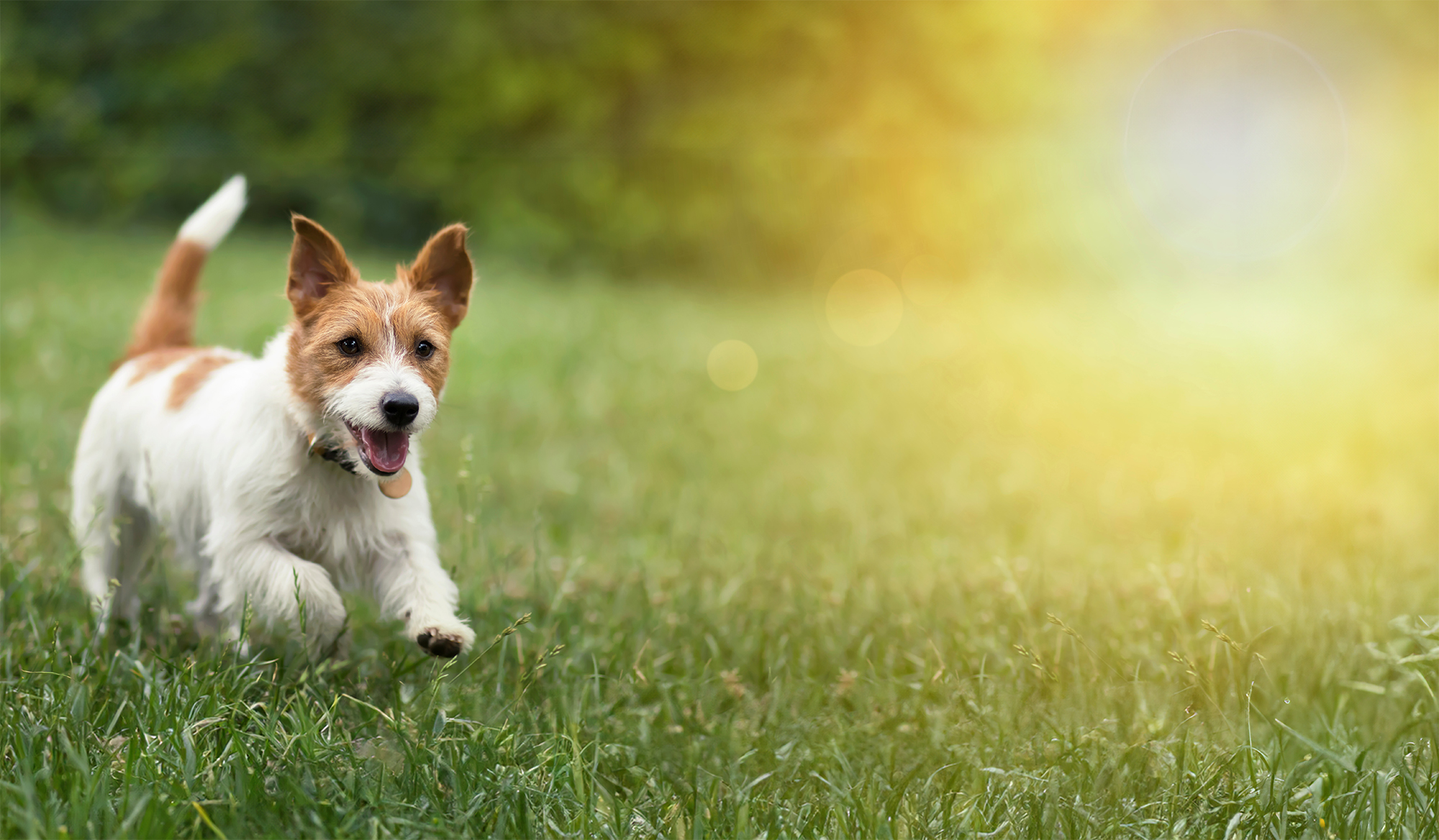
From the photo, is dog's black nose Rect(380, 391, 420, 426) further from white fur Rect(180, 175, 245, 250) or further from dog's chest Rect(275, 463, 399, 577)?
white fur Rect(180, 175, 245, 250)

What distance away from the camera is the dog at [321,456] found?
2.84m

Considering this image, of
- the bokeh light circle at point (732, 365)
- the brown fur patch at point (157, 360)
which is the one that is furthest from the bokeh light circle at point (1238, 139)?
the brown fur patch at point (157, 360)

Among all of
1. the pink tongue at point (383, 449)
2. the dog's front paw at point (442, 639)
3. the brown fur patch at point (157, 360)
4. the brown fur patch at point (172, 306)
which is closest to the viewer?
the dog's front paw at point (442, 639)

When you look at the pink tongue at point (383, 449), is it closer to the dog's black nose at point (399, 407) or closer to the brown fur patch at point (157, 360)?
the dog's black nose at point (399, 407)

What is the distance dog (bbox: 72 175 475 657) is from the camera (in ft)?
9.32

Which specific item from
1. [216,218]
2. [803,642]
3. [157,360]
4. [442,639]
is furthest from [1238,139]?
[442,639]

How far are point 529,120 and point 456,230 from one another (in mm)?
17921

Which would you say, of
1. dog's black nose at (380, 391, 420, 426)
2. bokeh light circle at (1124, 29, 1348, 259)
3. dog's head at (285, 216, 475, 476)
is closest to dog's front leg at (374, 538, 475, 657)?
dog's head at (285, 216, 475, 476)

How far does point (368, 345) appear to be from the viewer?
2.91 meters

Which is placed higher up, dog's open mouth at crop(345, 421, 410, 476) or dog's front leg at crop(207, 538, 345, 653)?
dog's open mouth at crop(345, 421, 410, 476)

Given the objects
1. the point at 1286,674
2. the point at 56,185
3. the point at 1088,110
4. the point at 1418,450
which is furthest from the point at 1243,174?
the point at 56,185

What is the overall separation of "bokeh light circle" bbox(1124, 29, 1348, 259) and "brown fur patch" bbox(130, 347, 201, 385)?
1627 centimetres

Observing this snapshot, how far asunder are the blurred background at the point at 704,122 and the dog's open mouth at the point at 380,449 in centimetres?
1696

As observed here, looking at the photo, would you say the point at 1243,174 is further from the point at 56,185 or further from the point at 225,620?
the point at 56,185
